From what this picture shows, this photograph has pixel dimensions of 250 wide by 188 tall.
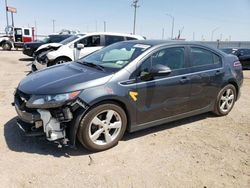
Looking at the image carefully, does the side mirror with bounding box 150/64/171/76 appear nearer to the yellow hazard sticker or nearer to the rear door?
the yellow hazard sticker

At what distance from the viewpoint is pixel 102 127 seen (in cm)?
353

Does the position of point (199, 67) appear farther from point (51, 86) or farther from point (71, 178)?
point (71, 178)

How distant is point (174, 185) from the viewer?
9.46 feet

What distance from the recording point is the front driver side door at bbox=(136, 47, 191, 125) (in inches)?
149

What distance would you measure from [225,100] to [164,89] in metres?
1.88

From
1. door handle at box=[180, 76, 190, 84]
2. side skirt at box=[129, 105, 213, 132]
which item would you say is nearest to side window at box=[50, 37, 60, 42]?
side skirt at box=[129, 105, 213, 132]

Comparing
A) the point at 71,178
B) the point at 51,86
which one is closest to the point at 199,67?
the point at 51,86

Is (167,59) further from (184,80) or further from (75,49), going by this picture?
(75,49)

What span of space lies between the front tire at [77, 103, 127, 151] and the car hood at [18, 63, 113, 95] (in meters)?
0.37

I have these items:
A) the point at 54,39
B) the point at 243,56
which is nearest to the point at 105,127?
the point at 243,56

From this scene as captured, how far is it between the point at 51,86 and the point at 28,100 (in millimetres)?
352

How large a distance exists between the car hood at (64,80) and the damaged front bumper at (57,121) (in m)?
0.23

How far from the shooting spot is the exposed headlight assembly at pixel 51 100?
10.5 feet

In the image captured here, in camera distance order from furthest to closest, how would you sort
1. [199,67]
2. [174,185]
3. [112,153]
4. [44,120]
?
[199,67]
[112,153]
[44,120]
[174,185]
